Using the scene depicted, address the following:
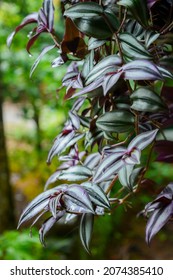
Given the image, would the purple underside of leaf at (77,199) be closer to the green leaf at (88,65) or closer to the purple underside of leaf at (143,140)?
the purple underside of leaf at (143,140)

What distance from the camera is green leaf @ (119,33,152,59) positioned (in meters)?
0.68

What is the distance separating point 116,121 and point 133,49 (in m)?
0.13

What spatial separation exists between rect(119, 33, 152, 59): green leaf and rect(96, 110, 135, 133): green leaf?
0.10 m

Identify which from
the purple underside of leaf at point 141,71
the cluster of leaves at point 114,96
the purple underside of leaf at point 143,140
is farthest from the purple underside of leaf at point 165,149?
the purple underside of leaf at point 141,71

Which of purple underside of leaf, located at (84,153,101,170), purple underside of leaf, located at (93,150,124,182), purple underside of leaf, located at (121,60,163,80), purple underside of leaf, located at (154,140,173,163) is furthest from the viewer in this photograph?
purple underside of leaf, located at (84,153,101,170)

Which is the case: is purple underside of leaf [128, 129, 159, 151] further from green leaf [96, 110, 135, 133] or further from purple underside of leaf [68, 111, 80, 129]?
purple underside of leaf [68, 111, 80, 129]

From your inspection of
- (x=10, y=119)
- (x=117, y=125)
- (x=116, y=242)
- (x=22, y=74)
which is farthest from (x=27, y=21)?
(x=10, y=119)

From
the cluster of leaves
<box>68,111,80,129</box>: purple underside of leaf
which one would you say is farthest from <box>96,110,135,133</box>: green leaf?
<box>68,111,80,129</box>: purple underside of leaf

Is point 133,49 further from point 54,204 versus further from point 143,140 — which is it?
point 54,204

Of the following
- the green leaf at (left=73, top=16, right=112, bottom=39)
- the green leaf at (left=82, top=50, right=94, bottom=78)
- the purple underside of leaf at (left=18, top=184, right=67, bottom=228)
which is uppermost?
the green leaf at (left=73, top=16, right=112, bottom=39)

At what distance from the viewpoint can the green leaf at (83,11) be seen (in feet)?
2.21

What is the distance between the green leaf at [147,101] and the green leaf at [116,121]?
59 millimetres

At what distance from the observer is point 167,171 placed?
2.20 meters
